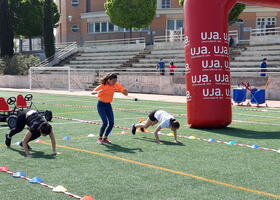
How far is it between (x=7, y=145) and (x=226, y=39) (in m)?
6.82

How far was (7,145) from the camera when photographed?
10094 mm

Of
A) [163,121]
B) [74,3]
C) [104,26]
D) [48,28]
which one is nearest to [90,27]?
[104,26]

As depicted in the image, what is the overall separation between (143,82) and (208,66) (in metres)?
19.2

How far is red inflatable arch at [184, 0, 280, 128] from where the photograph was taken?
13.0 m

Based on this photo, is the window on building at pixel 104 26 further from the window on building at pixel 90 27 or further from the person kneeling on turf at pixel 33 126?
the person kneeling on turf at pixel 33 126

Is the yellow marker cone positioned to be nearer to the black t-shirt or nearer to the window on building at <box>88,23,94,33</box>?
the black t-shirt

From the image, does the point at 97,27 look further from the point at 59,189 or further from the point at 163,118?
the point at 59,189

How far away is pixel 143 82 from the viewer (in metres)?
32.2

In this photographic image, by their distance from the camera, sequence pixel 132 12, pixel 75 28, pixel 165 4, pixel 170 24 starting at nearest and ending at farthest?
pixel 132 12 < pixel 170 24 < pixel 165 4 < pixel 75 28

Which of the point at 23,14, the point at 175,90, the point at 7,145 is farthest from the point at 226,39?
the point at 23,14

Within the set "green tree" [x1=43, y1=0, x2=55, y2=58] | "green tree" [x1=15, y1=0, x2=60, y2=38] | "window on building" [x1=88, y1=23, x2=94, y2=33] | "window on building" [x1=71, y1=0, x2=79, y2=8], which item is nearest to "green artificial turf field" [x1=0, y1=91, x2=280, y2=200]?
"green tree" [x1=43, y1=0, x2=55, y2=58]

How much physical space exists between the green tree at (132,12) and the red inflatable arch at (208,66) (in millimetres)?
35136

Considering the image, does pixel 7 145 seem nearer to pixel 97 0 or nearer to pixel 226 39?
pixel 226 39

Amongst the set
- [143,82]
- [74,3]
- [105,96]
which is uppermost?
[74,3]
